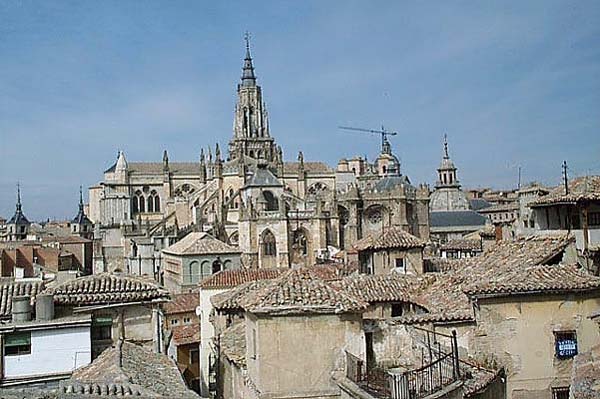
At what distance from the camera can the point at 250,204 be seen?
56.7 meters

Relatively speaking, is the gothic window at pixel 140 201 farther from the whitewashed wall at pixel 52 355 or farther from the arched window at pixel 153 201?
the whitewashed wall at pixel 52 355

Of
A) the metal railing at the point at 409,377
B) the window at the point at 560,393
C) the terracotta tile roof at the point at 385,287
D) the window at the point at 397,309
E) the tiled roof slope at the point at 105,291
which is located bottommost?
the window at the point at 560,393

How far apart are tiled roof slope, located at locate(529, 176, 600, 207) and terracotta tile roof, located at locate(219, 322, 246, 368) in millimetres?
8836

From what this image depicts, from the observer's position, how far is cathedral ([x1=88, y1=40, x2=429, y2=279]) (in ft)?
181

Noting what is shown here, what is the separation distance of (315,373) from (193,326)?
1811 cm

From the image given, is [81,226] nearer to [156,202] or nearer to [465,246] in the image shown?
[156,202]

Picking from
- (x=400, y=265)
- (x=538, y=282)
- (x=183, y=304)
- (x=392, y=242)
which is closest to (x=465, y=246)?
(x=183, y=304)

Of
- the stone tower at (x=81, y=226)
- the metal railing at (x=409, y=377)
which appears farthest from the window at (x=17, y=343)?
the stone tower at (x=81, y=226)

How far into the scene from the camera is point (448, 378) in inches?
486

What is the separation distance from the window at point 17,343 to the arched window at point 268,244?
40.2 meters

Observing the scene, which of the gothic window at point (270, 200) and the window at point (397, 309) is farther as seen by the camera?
the gothic window at point (270, 200)

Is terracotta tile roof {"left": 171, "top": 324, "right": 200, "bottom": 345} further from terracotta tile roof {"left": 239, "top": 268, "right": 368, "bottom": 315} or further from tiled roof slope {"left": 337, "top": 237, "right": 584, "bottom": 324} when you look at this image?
terracotta tile roof {"left": 239, "top": 268, "right": 368, "bottom": 315}

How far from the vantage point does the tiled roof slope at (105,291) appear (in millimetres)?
16188

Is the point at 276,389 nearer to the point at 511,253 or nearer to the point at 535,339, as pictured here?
the point at 535,339
